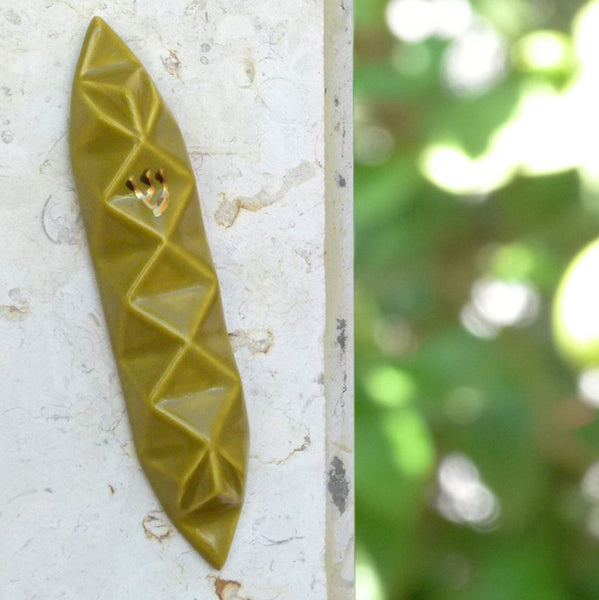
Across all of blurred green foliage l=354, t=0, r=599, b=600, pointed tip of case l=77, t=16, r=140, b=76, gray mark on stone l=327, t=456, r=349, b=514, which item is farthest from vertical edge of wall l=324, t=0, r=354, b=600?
blurred green foliage l=354, t=0, r=599, b=600

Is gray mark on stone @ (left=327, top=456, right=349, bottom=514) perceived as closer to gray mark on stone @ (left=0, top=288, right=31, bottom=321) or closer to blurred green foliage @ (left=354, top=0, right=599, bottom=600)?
gray mark on stone @ (left=0, top=288, right=31, bottom=321)

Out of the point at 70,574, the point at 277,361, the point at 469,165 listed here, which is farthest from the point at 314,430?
the point at 469,165

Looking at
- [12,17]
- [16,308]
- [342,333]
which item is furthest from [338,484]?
[12,17]

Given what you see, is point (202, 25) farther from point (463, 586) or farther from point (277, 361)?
point (463, 586)

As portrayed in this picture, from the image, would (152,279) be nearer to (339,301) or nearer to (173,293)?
(173,293)

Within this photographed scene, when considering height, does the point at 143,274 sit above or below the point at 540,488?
above

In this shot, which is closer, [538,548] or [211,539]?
[211,539]

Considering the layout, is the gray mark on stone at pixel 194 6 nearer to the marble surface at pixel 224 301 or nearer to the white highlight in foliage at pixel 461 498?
the marble surface at pixel 224 301

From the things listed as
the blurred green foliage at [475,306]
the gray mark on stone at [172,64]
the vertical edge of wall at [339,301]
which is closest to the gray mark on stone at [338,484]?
the vertical edge of wall at [339,301]
